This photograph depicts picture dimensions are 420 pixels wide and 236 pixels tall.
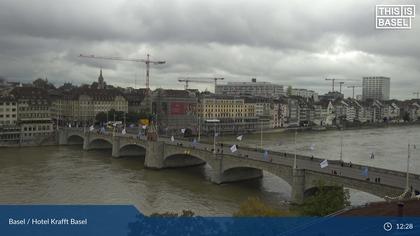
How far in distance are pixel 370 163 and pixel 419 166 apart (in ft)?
14.4

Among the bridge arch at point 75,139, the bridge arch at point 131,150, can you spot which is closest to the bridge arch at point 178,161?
the bridge arch at point 131,150

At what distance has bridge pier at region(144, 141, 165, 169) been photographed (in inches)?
1879

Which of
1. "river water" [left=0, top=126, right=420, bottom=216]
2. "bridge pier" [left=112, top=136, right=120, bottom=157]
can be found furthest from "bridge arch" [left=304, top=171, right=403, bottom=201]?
"bridge pier" [left=112, top=136, right=120, bottom=157]

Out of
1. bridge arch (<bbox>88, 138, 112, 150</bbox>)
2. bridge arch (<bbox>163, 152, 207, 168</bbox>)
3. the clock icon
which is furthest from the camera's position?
bridge arch (<bbox>88, 138, 112, 150</bbox>)

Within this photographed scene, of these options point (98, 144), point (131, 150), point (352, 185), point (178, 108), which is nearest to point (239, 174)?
point (352, 185)

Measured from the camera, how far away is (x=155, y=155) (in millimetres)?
47781

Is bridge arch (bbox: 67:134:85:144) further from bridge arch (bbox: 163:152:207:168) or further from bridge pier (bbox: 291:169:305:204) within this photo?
bridge pier (bbox: 291:169:305:204)

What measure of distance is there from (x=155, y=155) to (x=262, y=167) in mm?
15657

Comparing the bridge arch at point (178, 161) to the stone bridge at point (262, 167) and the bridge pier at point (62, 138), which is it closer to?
the stone bridge at point (262, 167)

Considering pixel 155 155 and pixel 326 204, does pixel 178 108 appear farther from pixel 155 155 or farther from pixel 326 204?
pixel 326 204

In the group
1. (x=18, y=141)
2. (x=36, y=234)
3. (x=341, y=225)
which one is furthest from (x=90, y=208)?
(x=18, y=141)

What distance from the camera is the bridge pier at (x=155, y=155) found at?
4772 centimetres

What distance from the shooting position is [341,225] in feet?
44.0

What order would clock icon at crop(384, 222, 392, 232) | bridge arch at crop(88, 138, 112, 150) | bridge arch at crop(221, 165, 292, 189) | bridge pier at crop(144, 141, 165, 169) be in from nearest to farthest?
clock icon at crop(384, 222, 392, 232) < bridge arch at crop(221, 165, 292, 189) < bridge pier at crop(144, 141, 165, 169) < bridge arch at crop(88, 138, 112, 150)
